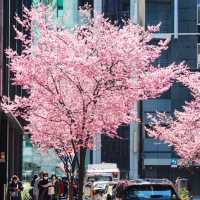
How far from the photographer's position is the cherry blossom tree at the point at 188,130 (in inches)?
1439

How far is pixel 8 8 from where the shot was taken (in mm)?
30750

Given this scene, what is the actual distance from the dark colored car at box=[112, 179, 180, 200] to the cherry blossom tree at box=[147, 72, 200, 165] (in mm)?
17942

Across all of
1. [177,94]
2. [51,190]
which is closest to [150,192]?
[51,190]

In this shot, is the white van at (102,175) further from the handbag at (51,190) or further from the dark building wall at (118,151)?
the dark building wall at (118,151)

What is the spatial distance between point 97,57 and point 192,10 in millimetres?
55946

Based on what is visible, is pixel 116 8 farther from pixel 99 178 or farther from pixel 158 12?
pixel 99 178

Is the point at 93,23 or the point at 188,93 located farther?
the point at 188,93

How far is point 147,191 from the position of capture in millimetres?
17547

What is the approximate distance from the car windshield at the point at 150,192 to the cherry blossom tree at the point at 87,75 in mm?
3336

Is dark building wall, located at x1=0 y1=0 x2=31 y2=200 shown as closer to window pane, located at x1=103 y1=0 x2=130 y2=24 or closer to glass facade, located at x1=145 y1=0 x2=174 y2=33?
window pane, located at x1=103 y1=0 x2=130 y2=24

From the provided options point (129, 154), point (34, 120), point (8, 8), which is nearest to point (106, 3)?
point (129, 154)

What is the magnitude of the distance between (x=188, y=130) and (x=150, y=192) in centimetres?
2427

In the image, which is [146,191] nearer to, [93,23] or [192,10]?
[93,23]

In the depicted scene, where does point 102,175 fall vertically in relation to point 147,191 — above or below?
below
